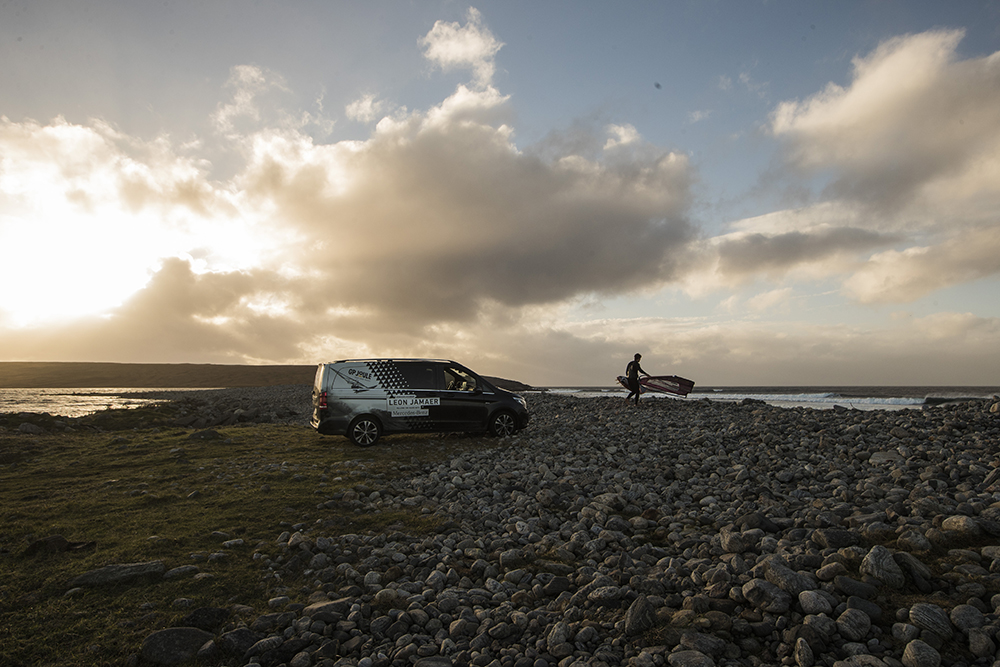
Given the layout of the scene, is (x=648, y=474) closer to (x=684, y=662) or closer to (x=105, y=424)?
(x=684, y=662)

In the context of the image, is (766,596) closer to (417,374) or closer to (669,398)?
(417,374)

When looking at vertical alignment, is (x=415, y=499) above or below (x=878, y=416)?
below

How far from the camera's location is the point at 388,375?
15914 millimetres

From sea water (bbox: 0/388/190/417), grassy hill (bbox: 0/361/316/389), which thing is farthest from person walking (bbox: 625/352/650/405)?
grassy hill (bbox: 0/361/316/389)

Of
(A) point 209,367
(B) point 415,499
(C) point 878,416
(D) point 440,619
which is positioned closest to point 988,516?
(D) point 440,619

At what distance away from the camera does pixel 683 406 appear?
22.4 m

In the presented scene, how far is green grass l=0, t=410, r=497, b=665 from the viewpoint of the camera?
5168 millimetres

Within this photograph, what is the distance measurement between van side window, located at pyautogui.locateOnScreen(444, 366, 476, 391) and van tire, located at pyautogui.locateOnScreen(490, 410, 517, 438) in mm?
1224

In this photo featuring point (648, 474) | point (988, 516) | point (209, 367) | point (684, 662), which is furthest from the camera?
point (209, 367)

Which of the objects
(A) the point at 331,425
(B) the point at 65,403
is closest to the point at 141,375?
(B) the point at 65,403

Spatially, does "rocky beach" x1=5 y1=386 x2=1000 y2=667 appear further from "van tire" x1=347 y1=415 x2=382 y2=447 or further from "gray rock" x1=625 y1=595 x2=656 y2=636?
"van tire" x1=347 y1=415 x2=382 y2=447

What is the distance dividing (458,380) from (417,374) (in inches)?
54.4

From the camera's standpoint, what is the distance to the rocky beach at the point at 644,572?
4.25 metres

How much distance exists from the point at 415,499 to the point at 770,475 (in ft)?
22.2
